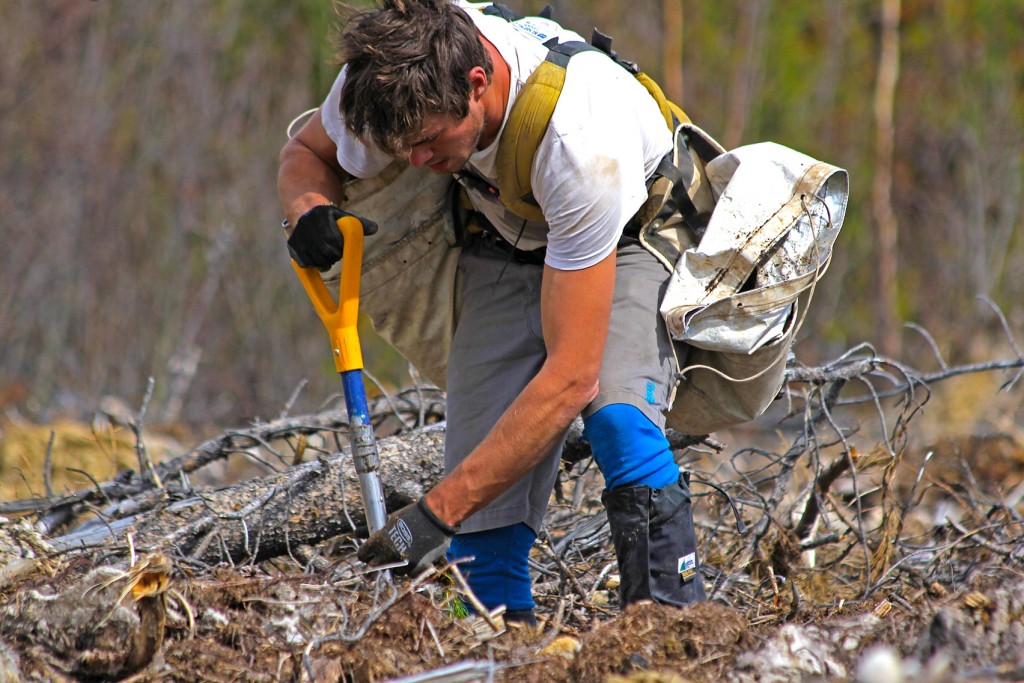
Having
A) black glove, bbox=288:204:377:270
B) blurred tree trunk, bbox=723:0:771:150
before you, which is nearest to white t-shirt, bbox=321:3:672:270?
black glove, bbox=288:204:377:270

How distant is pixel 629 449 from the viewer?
2.71 meters

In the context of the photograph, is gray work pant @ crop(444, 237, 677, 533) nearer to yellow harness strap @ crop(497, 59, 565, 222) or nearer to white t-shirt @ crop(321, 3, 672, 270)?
white t-shirt @ crop(321, 3, 672, 270)

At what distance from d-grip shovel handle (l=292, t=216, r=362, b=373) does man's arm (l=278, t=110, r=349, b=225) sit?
0.88 feet

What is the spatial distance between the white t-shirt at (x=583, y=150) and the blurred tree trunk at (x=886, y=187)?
8461 millimetres

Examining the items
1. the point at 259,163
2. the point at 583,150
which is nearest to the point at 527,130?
the point at 583,150

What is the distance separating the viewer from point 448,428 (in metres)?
3.20

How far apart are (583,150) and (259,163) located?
8.41 meters

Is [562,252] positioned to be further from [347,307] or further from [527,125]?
[347,307]

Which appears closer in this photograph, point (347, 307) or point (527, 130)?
point (527, 130)

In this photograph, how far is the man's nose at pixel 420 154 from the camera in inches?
106

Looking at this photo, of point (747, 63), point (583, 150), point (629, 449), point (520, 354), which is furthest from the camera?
point (747, 63)

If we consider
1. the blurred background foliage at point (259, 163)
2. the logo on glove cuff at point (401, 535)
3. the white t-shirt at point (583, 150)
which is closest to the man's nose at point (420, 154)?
the white t-shirt at point (583, 150)

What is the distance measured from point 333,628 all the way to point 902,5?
1180 centimetres

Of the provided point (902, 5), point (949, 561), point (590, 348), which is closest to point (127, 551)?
point (590, 348)
